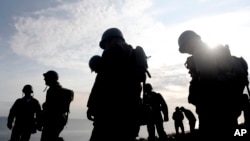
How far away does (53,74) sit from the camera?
8.41m

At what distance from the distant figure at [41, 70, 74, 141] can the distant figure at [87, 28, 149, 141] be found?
156 inches

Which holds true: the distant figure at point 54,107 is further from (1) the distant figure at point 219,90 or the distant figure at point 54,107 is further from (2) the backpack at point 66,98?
(1) the distant figure at point 219,90

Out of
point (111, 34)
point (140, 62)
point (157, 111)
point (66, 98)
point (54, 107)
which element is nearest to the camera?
point (140, 62)

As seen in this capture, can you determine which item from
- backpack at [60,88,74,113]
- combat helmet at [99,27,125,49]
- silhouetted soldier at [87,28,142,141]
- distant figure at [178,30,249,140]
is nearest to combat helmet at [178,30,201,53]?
distant figure at [178,30,249,140]

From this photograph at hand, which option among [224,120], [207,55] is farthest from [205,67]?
Result: [224,120]

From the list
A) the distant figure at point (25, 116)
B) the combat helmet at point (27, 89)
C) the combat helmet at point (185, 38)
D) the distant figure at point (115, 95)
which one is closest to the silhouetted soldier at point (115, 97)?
the distant figure at point (115, 95)

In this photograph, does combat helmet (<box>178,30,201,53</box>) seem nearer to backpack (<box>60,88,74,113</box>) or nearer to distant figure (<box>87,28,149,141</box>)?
distant figure (<box>87,28,149,141</box>)

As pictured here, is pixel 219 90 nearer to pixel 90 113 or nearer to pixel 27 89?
pixel 90 113

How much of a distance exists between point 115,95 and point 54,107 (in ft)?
14.1

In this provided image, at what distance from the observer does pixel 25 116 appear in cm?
1031

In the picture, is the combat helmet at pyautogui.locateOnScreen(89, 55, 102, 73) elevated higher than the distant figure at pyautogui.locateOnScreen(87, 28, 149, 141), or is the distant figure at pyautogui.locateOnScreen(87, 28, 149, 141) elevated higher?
the combat helmet at pyautogui.locateOnScreen(89, 55, 102, 73)

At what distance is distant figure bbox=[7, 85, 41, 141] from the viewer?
10141 millimetres

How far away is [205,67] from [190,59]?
3.23 ft

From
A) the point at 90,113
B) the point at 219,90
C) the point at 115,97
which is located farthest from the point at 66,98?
the point at 219,90
